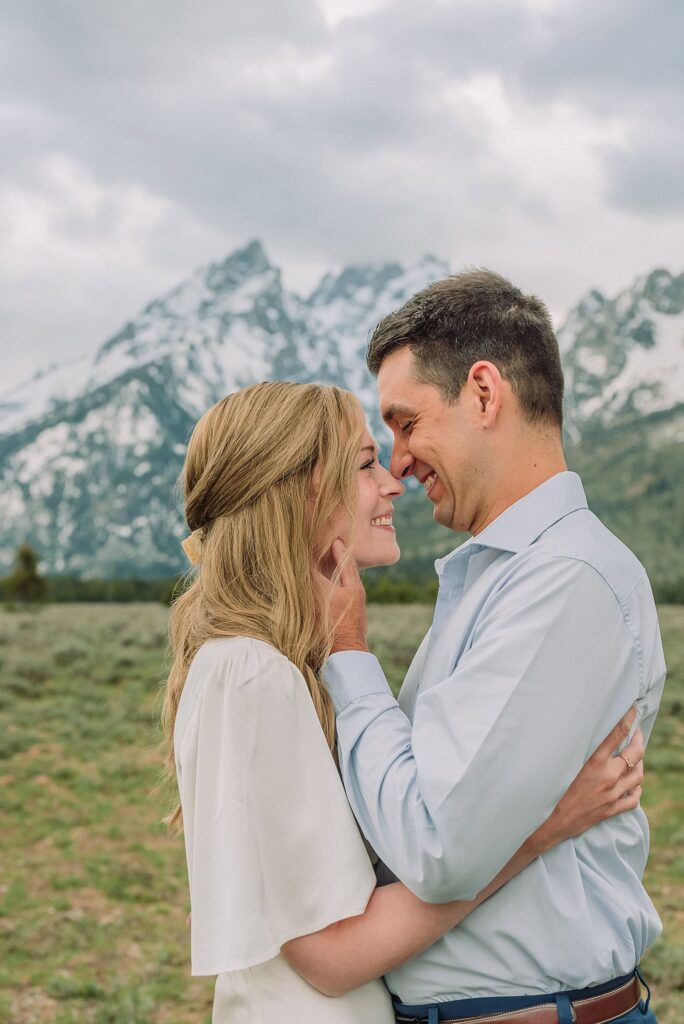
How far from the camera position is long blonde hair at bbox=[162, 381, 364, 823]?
2576mm

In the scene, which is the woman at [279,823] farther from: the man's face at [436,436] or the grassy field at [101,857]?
the grassy field at [101,857]

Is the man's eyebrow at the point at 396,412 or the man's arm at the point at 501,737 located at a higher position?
the man's eyebrow at the point at 396,412

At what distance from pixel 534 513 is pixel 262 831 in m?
1.03

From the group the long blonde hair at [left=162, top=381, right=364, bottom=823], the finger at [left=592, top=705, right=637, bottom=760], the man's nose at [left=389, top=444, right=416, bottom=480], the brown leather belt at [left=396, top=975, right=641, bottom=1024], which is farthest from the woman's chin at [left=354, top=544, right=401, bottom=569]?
the brown leather belt at [left=396, top=975, right=641, bottom=1024]

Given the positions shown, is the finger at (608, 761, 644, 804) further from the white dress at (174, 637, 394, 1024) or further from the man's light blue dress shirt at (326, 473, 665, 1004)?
the white dress at (174, 637, 394, 1024)

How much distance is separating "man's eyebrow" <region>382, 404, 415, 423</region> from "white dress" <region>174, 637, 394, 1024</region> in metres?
0.87

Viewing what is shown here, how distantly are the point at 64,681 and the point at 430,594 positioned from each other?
103 ft

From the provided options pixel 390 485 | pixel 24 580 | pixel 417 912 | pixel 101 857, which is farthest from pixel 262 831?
pixel 24 580

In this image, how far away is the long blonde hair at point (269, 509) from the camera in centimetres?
258

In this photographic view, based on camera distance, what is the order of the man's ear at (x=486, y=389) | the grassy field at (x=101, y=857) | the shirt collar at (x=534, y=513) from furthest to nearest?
the grassy field at (x=101, y=857), the man's ear at (x=486, y=389), the shirt collar at (x=534, y=513)

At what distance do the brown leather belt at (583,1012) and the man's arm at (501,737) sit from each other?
382 millimetres

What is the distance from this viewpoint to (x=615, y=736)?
7.45 ft

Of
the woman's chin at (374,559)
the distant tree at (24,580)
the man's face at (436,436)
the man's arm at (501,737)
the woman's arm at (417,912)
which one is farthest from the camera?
the distant tree at (24,580)

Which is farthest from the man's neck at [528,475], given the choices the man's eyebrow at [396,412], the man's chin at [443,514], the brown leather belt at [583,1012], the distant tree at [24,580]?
the distant tree at [24,580]
